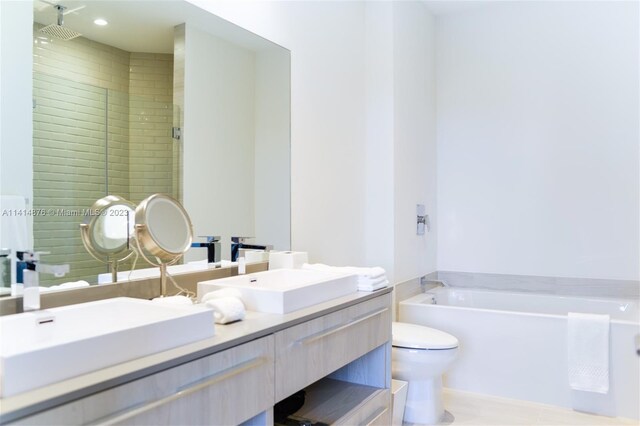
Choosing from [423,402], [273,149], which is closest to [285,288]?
[273,149]

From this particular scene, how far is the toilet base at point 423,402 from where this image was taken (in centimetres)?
275

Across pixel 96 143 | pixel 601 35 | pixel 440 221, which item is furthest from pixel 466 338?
pixel 96 143

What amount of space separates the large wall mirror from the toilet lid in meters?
0.79

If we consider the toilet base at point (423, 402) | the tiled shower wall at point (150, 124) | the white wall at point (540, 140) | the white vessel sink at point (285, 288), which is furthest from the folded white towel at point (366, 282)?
the white wall at point (540, 140)

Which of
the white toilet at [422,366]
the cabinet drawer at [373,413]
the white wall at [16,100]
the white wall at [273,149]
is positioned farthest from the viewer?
the white toilet at [422,366]

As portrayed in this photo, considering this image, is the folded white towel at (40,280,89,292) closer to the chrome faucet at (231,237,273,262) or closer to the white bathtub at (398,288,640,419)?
the chrome faucet at (231,237,273,262)

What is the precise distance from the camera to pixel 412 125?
3658 millimetres

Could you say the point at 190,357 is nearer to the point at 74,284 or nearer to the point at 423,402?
the point at 74,284

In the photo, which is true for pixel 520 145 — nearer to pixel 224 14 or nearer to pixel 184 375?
pixel 224 14

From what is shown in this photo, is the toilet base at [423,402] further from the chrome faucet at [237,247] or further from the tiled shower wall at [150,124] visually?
the tiled shower wall at [150,124]

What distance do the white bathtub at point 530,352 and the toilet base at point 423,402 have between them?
423mm

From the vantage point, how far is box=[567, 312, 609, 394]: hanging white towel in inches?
111

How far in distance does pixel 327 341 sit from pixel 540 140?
283 centimetres

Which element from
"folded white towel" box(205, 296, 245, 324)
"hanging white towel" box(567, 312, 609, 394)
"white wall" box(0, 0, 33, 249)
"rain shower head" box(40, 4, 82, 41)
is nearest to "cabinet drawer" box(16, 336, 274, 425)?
"folded white towel" box(205, 296, 245, 324)
